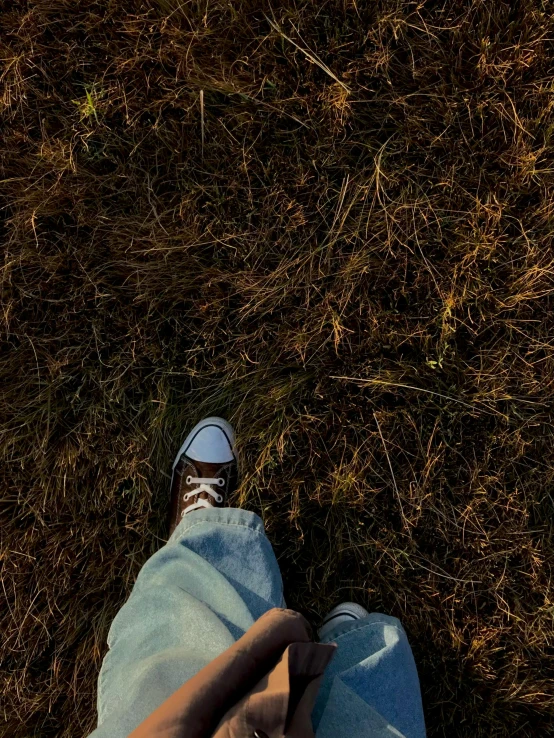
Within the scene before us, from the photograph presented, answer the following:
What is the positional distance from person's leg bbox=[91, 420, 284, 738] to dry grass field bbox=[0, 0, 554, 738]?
0.15m

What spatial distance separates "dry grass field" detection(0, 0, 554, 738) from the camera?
5.32ft

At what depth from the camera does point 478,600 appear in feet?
5.43

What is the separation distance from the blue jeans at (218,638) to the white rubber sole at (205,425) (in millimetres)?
220

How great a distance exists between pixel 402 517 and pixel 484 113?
3.98 ft

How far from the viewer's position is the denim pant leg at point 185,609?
3.84 feet

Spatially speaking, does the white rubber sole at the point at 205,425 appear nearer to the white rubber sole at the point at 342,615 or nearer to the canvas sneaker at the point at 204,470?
the canvas sneaker at the point at 204,470

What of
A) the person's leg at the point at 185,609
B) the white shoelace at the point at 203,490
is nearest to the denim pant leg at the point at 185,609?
the person's leg at the point at 185,609

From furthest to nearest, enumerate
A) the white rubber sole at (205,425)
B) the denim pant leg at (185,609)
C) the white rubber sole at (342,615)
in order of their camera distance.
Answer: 1. the white rubber sole at (205,425)
2. the white rubber sole at (342,615)
3. the denim pant leg at (185,609)

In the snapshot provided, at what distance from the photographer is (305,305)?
1.65 meters

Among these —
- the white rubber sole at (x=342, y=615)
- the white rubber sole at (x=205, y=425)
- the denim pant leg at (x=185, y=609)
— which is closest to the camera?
the denim pant leg at (x=185, y=609)

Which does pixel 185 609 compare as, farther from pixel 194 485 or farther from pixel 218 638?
pixel 194 485

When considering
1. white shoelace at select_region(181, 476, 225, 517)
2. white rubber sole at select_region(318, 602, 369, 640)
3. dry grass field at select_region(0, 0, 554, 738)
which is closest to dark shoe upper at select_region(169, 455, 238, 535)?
white shoelace at select_region(181, 476, 225, 517)

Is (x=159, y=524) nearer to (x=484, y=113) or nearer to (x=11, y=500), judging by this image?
(x=11, y=500)

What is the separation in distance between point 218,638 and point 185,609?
13 cm
